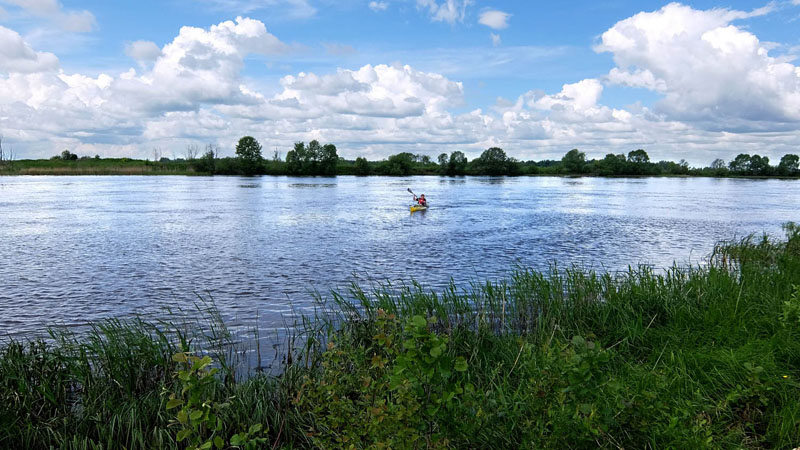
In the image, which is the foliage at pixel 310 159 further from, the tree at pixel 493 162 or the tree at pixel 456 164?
the tree at pixel 493 162

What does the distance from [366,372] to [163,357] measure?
351 centimetres

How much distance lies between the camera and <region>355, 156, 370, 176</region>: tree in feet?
496

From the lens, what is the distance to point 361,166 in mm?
151875

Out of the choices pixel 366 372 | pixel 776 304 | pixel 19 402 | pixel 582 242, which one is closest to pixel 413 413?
pixel 366 372

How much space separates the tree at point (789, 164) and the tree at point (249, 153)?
146682 mm

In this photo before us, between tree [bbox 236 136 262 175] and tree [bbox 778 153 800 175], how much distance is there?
481 feet

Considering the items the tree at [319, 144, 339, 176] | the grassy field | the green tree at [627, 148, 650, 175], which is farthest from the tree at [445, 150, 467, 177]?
the grassy field

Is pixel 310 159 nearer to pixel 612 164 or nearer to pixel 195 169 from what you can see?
pixel 195 169

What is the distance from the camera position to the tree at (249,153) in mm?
136125

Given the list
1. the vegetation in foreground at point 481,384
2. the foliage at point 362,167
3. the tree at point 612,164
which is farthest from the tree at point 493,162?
the vegetation in foreground at point 481,384

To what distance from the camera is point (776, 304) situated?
8.34 metres

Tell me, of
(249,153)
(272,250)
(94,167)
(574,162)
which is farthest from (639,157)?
(272,250)

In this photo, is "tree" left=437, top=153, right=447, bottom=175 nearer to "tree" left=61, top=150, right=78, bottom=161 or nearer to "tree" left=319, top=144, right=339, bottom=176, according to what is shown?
"tree" left=319, top=144, right=339, bottom=176

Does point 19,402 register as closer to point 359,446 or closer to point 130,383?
point 130,383
